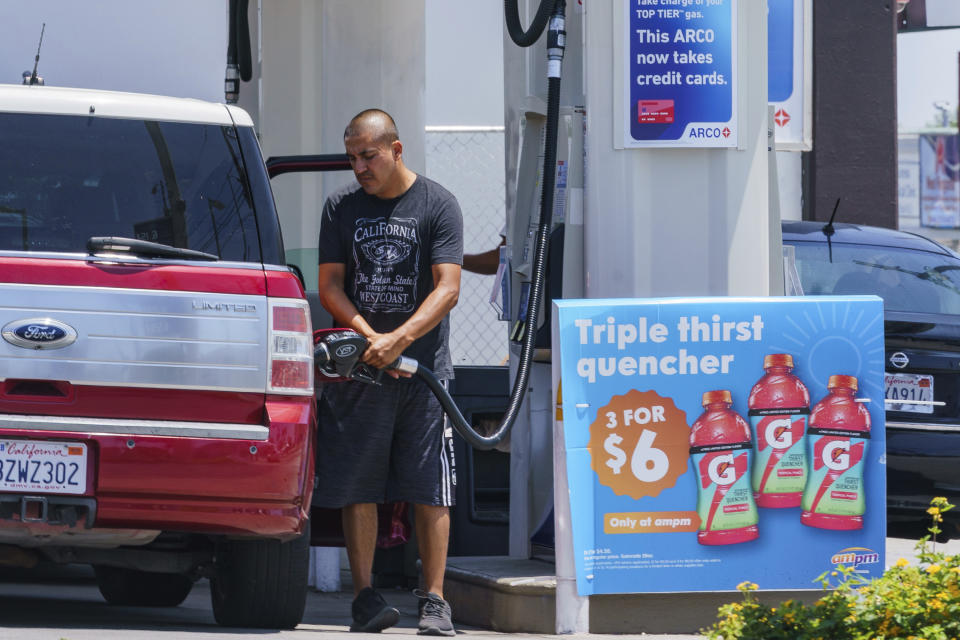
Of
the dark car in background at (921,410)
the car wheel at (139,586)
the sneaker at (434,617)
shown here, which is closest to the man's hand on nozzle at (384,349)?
the sneaker at (434,617)

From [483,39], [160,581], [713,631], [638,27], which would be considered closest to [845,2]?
[483,39]

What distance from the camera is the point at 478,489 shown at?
8.12 metres

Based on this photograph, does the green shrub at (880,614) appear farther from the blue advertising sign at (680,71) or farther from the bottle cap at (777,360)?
→ the blue advertising sign at (680,71)

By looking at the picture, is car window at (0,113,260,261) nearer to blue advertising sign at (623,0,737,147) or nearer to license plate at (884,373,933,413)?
blue advertising sign at (623,0,737,147)

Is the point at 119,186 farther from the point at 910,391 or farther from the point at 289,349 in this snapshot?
the point at 910,391

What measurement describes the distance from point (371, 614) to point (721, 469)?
1.39m

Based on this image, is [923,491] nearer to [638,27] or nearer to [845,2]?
[638,27]

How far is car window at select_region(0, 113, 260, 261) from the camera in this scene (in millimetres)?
5414

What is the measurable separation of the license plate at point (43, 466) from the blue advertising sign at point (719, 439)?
1.78m

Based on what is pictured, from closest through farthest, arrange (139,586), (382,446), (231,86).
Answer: (382,446)
(139,586)
(231,86)

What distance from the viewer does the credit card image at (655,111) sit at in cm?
643

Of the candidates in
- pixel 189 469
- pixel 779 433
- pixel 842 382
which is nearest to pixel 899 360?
pixel 842 382

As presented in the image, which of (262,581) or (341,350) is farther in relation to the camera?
(341,350)

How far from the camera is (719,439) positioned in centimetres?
607
